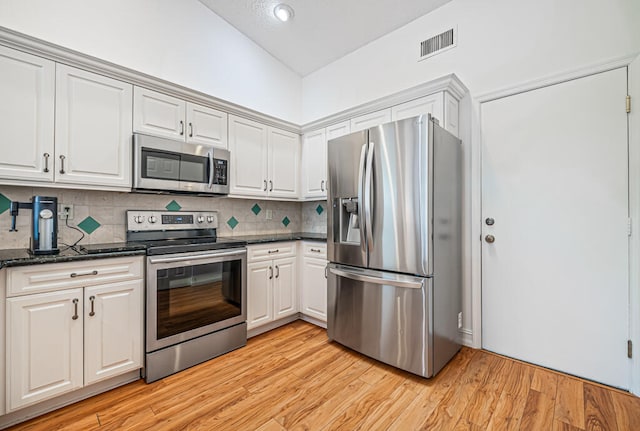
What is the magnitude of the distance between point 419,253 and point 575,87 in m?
1.65

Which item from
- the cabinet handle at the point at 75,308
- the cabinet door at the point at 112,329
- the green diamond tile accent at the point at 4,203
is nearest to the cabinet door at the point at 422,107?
the cabinet door at the point at 112,329

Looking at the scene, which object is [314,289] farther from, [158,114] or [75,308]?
[158,114]

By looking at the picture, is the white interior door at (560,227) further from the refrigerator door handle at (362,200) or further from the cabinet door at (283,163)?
the cabinet door at (283,163)

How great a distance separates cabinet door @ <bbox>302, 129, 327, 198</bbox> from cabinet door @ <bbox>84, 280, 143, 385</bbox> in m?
1.98

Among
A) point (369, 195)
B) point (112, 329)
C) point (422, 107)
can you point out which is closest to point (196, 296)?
point (112, 329)

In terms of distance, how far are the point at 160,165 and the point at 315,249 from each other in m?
1.63

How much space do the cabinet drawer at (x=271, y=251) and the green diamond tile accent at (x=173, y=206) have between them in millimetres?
797

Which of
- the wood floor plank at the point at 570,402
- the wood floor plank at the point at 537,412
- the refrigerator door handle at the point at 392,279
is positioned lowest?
the wood floor plank at the point at 537,412

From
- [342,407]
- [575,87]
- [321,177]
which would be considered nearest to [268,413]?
[342,407]

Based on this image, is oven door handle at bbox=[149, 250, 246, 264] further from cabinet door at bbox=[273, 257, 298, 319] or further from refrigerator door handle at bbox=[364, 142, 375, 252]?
refrigerator door handle at bbox=[364, 142, 375, 252]

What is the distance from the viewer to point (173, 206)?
2.67 metres

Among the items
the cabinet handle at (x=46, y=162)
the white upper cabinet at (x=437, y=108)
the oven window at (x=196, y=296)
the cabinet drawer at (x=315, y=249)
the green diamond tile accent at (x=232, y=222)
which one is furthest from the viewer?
the green diamond tile accent at (x=232, y=222)

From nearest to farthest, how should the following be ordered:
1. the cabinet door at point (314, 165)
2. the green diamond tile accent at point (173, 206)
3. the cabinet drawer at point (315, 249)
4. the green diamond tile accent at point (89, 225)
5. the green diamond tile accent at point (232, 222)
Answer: the green diamond tile accent at point (89, 225), the green diamond tile accent at point (173, 206), the cabinet drawer at point (315, 249), the green diamond tile accent at point (232, 222), the cabinet door at point (314, 165)

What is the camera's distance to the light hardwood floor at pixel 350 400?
1.57m
